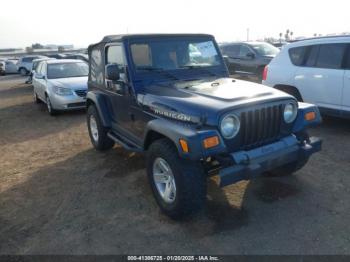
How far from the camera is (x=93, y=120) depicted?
20.6 ft

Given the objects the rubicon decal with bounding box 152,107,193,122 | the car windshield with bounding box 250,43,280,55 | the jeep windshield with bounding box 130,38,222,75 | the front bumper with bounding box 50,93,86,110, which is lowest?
the front bumper with bounding box 50,93,86,110

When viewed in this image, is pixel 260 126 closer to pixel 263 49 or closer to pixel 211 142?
pixel 211 142

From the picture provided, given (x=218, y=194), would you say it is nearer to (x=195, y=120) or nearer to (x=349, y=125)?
(x=195, y=120)

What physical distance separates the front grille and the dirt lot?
836 millimetres

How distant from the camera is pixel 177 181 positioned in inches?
135

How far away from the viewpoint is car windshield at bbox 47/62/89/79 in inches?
410

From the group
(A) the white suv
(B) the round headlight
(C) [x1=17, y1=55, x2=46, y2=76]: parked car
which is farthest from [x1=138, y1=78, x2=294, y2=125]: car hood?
(C) [x1=17, y1=55, x2=46, y2=76]: parked car

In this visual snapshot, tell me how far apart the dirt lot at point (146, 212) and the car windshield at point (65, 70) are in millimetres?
4978

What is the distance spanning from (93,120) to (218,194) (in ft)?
10.1

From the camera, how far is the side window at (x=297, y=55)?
684 centimetres

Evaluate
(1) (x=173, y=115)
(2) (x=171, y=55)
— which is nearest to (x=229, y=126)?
(1) (x=173, y=115)

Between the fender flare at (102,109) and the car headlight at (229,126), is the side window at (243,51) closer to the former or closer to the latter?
the fender flare at (102,109)

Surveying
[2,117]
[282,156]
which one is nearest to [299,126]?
[282,156]

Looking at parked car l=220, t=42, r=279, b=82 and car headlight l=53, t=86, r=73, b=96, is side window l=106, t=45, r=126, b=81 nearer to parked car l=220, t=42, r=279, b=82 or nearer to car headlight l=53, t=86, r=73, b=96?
car headlight l=53, t=86, r=73, b=96
